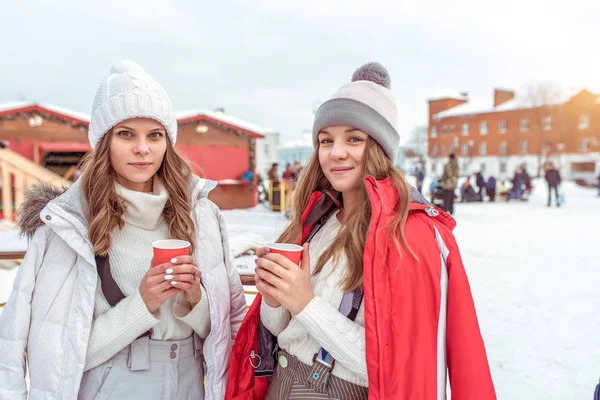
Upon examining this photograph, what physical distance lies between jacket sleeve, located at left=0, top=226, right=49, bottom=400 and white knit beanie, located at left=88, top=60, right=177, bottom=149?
568 millimetres

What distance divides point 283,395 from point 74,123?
13.5 meters

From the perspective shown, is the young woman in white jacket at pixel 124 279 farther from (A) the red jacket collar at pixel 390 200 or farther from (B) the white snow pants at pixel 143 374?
(A) the red jacket collar at pixel 390 200

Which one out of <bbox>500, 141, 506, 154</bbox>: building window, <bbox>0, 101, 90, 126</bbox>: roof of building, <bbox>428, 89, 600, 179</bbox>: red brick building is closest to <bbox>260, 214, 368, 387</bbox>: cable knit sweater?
<bbox>0, 101, 90, 126</bbox>: roof of building

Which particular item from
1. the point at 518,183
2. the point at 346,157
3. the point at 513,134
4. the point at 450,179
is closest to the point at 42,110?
the point at 450,179

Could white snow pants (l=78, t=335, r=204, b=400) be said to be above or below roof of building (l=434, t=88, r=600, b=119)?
below

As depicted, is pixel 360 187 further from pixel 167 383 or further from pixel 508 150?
pixel 508 150

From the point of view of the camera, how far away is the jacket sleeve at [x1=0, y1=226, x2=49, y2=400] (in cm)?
145

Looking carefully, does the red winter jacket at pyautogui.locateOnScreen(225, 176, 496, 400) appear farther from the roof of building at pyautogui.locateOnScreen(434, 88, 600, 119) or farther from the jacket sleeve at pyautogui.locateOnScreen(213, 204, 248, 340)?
the roof of building at pyautogui.locateOnScreen(434, 88, 600, 119)

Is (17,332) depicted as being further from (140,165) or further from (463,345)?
(463,345)

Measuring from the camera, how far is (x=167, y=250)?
1407mm

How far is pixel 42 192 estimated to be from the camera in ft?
5.40

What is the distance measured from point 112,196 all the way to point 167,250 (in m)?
0.46

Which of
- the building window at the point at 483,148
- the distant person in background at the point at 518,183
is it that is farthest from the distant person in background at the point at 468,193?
the building window at the point at 483,148

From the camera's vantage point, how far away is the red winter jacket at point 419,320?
133 cm
